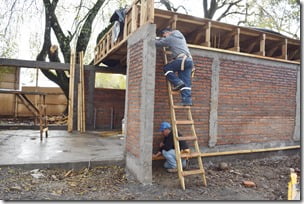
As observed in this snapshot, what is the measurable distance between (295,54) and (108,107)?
7.42 m

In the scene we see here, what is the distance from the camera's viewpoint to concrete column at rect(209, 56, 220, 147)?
20.3 feet

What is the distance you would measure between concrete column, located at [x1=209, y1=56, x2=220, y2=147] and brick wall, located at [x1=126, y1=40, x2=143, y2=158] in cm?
191

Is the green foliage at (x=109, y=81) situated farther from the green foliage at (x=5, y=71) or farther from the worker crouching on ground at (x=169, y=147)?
the worker crouching on ground at (x=169, y=147)

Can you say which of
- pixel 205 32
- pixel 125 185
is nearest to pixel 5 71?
pixel 205 32

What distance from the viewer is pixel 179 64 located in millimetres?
5039

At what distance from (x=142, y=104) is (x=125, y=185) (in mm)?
1540

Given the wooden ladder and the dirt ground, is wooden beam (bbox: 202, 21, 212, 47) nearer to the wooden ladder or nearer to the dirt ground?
the wooden ladder

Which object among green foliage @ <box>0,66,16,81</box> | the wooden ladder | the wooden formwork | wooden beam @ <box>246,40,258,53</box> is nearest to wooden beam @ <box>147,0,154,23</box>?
the wooden formwork

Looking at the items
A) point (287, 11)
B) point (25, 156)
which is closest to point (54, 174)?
point (25, 156)

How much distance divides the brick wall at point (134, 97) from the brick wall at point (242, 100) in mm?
463

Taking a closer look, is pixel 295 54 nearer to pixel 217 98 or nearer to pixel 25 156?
pixel 217 98

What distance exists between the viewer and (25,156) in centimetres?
568

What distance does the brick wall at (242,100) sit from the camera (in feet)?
19.6

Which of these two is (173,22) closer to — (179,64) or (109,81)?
(179,64)
